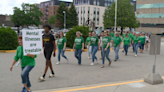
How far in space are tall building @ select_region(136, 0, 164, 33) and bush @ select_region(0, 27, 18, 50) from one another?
2112 inches

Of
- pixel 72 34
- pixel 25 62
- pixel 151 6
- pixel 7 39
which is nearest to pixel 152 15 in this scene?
pixel 151 6

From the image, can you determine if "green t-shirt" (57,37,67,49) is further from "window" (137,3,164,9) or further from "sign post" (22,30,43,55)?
"window" (137,3,164,9)

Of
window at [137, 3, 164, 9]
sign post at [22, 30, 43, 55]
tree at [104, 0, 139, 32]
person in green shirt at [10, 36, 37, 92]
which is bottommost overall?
person in green shirt at [10, 36, 37, 92]

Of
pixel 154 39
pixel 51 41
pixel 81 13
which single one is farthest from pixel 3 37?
pixel 81 13

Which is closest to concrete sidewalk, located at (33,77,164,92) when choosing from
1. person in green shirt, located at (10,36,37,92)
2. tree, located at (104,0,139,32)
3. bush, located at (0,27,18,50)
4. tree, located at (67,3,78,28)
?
person in green shirt, located at (10,36,37,92)

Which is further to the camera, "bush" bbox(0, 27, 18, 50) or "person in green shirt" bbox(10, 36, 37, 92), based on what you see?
"bush" bbox(0, 27, 18, 50)

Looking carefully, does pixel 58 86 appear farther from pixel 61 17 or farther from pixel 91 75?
pixel 61 17

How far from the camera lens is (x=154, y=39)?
5844 millimetres

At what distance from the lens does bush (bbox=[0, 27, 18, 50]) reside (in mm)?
13812

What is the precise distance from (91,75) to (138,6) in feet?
216

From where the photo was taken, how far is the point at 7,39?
1393 cm

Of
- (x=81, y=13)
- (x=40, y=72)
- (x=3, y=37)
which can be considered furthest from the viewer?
(x=81, y=13)

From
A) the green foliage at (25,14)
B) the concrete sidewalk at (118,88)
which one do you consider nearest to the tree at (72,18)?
the green foliage at (25,14)

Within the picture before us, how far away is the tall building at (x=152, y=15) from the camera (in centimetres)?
6184
